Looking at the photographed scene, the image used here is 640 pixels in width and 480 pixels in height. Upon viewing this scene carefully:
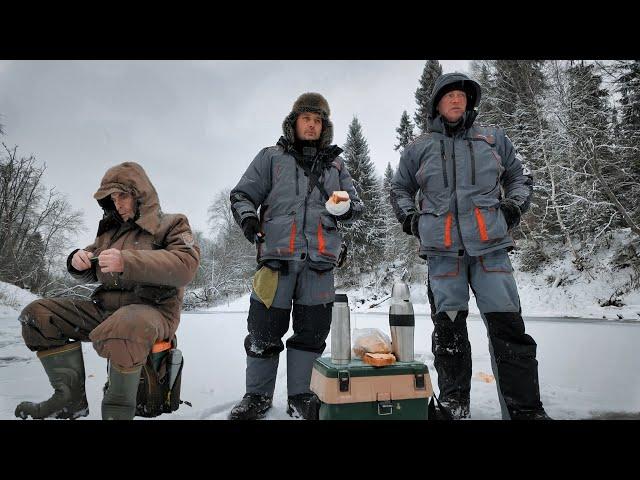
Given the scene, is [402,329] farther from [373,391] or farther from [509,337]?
[509,337]

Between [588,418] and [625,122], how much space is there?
44.7 ft

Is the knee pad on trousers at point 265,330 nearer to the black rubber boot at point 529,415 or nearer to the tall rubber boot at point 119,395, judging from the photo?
the tall rubber boot at point 119,395

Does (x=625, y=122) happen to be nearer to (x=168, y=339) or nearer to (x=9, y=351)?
(x=168, y=339)

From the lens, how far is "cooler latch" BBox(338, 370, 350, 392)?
1.89 m

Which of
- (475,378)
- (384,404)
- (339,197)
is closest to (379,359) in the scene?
(384,404)

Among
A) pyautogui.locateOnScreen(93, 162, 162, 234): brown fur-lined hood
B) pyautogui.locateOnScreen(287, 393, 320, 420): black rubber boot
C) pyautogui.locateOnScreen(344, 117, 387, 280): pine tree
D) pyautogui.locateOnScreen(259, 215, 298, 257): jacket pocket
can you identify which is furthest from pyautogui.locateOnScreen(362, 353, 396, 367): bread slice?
pyautogui.locateOnScreen(344, 117, 387, 280): pine tree

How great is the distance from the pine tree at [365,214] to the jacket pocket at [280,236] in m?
16.0

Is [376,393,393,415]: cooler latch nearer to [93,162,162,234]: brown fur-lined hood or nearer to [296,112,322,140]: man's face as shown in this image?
[93,162,162,234]: brown fur-lined hood

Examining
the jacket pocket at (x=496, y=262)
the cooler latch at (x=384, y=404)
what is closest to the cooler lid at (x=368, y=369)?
the cooler latch at (x=384, y=404)

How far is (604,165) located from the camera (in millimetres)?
12211

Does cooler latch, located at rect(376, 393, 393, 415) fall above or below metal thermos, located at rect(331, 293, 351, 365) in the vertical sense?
below

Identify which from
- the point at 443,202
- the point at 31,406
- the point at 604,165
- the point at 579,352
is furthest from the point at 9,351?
the point at 604,165

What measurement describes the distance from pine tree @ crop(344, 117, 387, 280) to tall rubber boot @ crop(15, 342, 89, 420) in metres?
16.8
